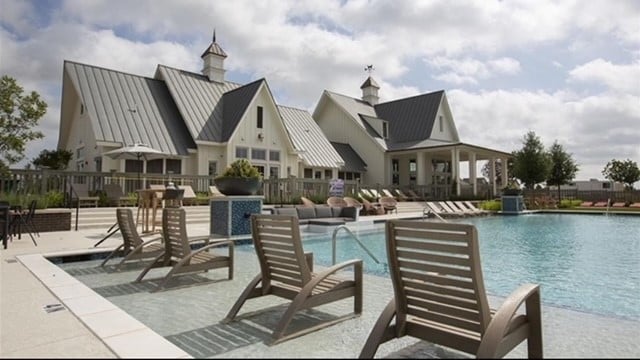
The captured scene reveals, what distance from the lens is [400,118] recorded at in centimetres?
3158

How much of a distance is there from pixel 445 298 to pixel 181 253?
368 centimetres

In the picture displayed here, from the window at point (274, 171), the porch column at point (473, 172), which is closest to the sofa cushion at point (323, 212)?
the window at point (274, 171)

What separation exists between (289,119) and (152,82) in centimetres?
930

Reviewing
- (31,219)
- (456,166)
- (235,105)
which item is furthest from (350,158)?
(31,219)

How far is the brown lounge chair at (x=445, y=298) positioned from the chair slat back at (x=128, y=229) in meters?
4.54

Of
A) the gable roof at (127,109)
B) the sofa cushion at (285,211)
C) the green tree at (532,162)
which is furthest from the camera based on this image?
the green tree at (532,162)

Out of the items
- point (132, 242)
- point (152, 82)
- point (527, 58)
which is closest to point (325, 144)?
point (152, 82)

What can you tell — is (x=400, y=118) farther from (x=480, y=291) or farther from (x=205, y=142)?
(x=480, y=291)

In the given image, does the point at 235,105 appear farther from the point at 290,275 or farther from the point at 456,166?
the point at 290,275

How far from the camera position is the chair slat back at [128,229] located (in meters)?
5.91

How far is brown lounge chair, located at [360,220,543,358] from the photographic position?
2.35 meters

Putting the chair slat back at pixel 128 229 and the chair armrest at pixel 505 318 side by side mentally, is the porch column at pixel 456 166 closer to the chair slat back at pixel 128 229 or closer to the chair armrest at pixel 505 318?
the chair slat back at pixel 128 229

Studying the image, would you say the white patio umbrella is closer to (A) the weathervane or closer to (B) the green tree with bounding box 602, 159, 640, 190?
(A) the weathervane

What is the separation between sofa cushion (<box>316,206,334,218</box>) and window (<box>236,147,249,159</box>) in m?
8.52
